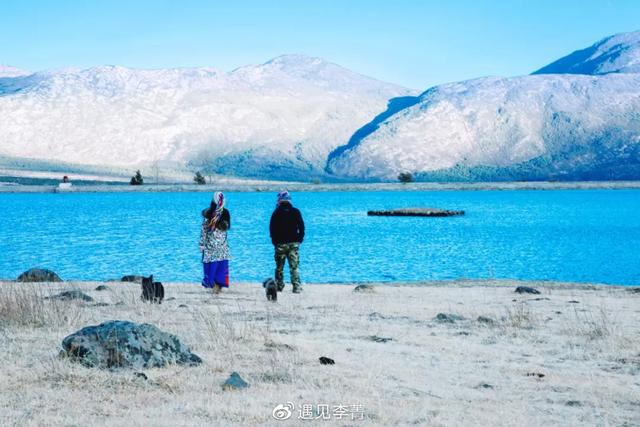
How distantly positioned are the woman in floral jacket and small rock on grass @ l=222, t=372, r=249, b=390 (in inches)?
300

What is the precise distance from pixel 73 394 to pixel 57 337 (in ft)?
9.33

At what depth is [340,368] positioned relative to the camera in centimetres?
851

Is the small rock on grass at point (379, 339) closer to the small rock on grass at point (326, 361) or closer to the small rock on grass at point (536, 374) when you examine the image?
the small rock on grass at point (326, 361)

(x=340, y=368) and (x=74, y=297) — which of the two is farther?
(x=74, y=297)

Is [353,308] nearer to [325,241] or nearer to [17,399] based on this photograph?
[17,399]

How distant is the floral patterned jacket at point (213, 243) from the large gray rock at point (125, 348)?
279 inches

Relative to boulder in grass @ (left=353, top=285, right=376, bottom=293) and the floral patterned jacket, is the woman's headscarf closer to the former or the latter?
the floral patterned jacket

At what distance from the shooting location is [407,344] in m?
10.2

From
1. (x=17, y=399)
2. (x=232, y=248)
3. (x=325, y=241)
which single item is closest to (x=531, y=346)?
(x=17, y=399)

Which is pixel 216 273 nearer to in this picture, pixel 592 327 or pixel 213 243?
pixel 213 243

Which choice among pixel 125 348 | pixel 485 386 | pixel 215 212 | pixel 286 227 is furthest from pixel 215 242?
pixel 485 386

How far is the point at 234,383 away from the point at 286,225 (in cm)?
855

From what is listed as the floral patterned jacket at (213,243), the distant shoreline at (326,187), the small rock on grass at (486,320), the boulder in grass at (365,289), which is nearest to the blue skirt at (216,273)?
the floral patterned jacket at (213,243)

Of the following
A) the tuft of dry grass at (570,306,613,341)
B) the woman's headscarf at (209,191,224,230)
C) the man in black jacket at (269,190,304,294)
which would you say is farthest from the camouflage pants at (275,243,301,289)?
the tuft of dry grass at (570,306,613,341)
